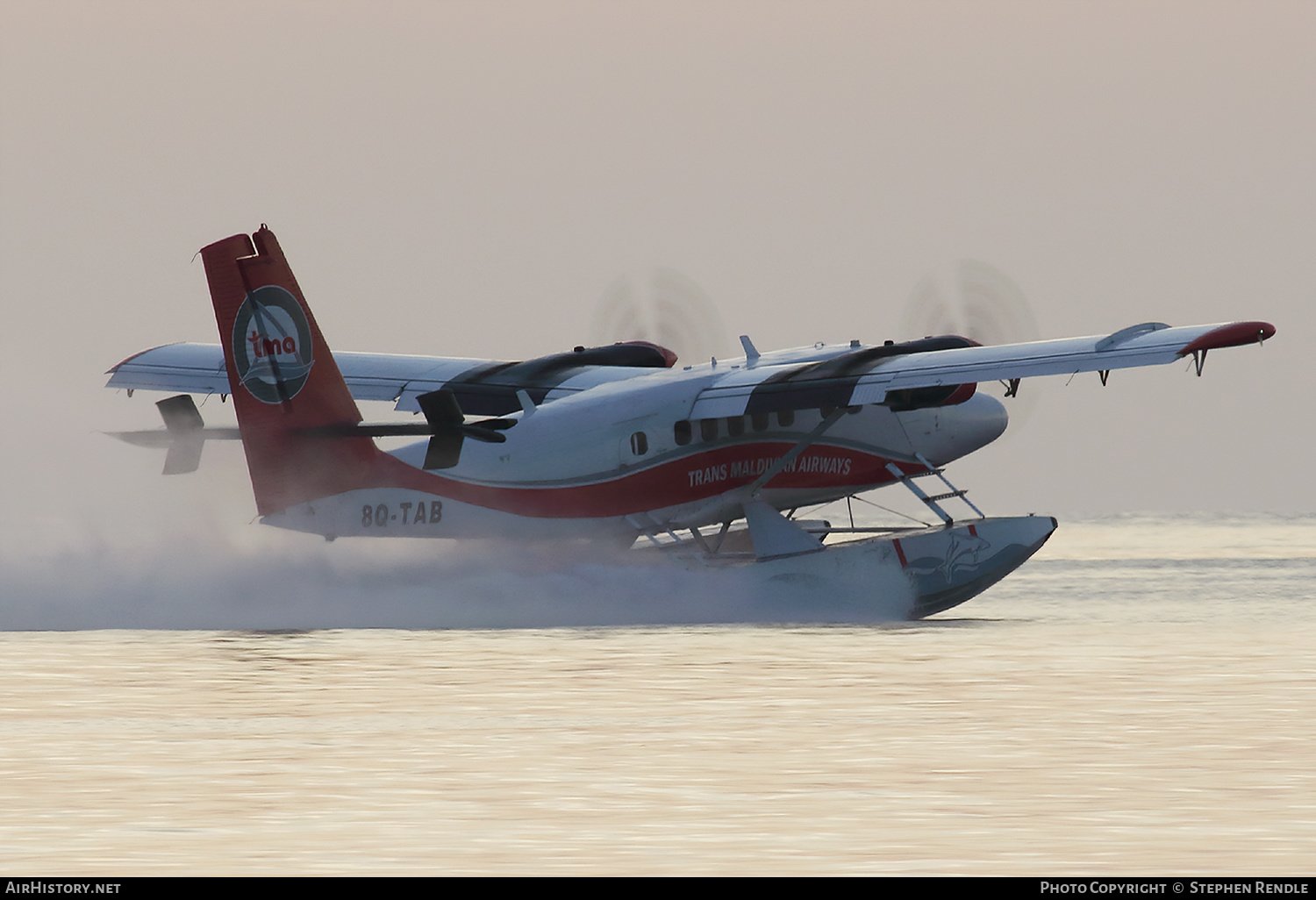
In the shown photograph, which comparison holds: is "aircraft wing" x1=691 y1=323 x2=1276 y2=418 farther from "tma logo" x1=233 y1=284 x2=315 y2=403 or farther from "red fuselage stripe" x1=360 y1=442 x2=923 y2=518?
"tma logo" x1=233 y1=284 x2=315 y2=403

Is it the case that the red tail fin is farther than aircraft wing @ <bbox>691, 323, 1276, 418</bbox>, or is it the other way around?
the red tail fin

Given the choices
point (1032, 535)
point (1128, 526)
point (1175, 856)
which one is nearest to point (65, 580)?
point (1032, 535)

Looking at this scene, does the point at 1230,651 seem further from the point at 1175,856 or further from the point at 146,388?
the point at 146,388

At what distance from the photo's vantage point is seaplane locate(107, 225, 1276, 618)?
82.7 feet

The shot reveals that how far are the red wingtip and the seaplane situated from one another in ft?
0.08

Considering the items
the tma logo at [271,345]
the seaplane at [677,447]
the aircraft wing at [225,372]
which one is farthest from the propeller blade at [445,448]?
the aircraft wing at [225,372]

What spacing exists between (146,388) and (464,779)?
21.8m

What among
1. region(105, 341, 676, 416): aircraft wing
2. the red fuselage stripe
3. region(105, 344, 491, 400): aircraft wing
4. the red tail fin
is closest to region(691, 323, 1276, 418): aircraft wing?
the red fuselage stripe

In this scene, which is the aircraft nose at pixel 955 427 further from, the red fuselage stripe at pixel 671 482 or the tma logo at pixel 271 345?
the tma logo at pixel 271 345

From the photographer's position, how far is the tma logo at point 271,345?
25391 millimetres

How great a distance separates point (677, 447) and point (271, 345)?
589cm

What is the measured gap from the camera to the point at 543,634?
22.8 meters

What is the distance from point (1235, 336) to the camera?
79.2 ft

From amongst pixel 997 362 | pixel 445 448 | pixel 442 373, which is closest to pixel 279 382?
pixel 445 448
